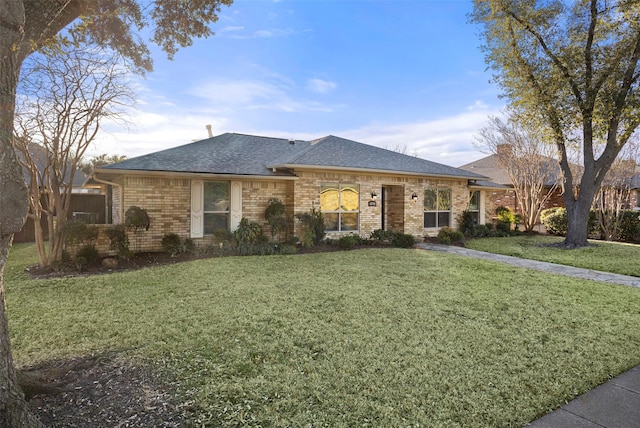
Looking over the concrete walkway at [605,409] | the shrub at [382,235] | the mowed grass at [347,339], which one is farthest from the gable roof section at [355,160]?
the concrete walkway at [605,409]

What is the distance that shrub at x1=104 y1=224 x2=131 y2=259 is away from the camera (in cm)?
901

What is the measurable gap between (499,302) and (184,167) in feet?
29.2

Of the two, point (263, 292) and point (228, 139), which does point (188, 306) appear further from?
point (228, 139)

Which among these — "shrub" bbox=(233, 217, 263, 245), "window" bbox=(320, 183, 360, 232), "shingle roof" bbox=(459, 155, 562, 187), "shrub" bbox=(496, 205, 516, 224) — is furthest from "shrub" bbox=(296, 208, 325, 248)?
"shingle roof" bbox=(459, 155, 562, 187)

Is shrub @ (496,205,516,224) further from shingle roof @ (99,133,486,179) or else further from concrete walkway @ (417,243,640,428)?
concrete walkway @ (417,243,640,428)

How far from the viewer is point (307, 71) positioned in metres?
13.6

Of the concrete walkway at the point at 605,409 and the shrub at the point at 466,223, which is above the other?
the shrub at the point at 466,223

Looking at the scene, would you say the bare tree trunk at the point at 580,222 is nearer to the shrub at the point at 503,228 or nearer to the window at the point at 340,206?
the shrub at the point at 503,228

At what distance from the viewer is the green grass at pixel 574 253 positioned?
348 inches

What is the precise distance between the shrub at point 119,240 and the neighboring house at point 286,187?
812 mm

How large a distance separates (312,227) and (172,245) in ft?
14.0

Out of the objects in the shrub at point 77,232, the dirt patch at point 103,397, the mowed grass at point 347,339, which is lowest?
the mowed grass at point 347,339

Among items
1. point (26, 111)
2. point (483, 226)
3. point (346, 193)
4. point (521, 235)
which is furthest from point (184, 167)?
point (521, 235)

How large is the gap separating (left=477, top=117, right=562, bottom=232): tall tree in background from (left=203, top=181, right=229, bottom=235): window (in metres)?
13.9
